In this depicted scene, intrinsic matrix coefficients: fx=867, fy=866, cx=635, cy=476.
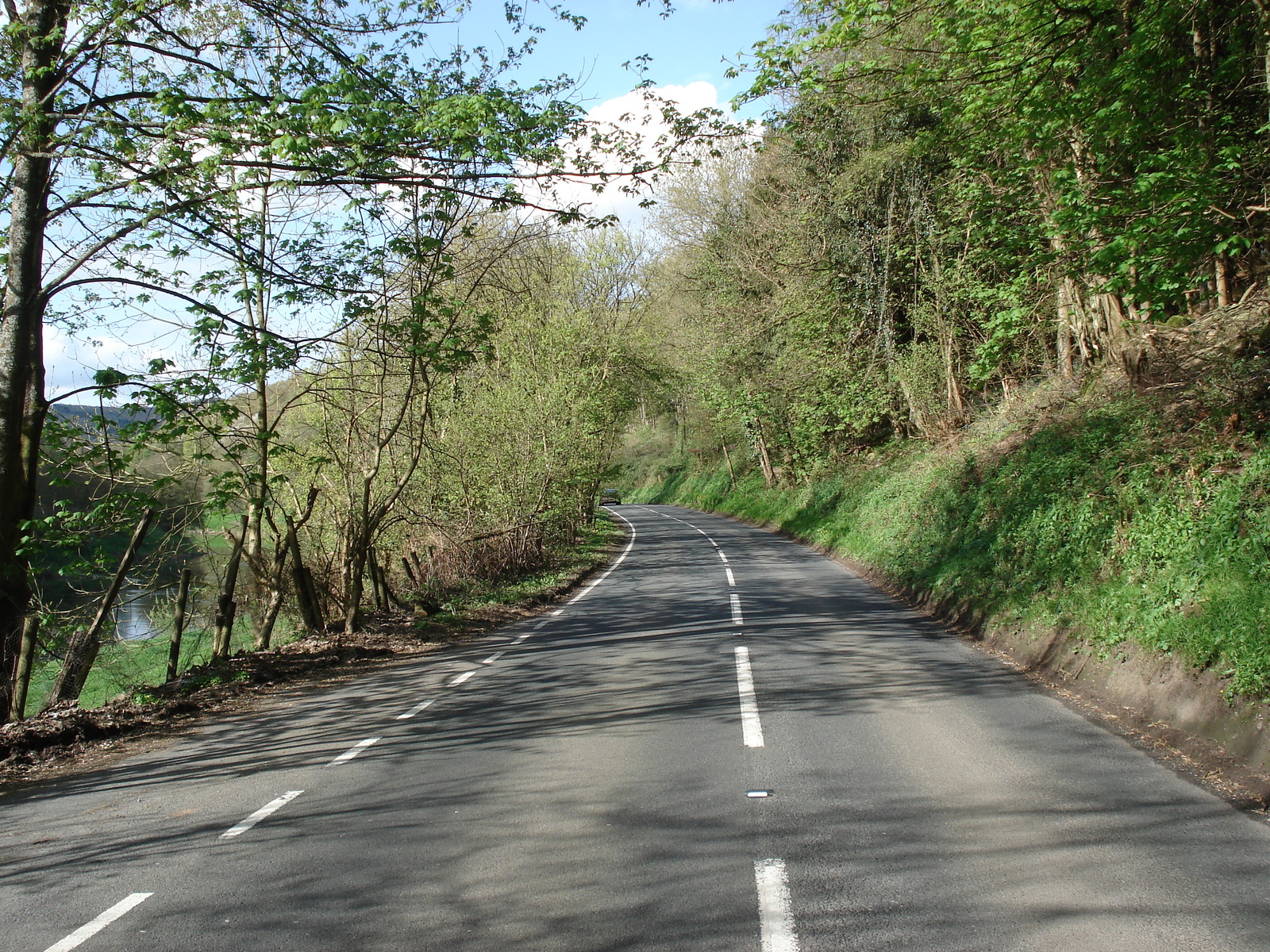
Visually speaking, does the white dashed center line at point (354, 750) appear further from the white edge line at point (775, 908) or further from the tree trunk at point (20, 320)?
the tree trunk at point (20, 320)

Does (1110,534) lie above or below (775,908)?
above

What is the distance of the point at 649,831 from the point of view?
489 centimetres

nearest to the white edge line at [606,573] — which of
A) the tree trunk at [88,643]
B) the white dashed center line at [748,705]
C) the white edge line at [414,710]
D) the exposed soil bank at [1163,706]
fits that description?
the white dashed center line at [748,705]

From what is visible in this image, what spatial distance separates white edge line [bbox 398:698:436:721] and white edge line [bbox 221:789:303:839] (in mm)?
2048

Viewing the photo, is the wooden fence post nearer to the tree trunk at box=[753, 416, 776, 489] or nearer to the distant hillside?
the distant hillside

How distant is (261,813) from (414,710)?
9.25 feet

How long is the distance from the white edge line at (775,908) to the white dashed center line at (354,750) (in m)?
3.62

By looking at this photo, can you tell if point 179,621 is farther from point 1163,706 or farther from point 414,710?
point 1163,706

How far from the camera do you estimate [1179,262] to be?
9062 mm

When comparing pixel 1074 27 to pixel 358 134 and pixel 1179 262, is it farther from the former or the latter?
pixel 358 134

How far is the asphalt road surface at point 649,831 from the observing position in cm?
382

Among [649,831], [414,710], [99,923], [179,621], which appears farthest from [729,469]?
[99,923]

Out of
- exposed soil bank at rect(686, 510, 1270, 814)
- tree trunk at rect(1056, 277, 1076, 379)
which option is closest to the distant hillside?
exposed soil bank at rect(686, 510, 1270, 814)

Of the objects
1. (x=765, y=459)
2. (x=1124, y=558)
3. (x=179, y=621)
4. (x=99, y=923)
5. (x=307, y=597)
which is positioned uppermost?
(x=765, y=459)
